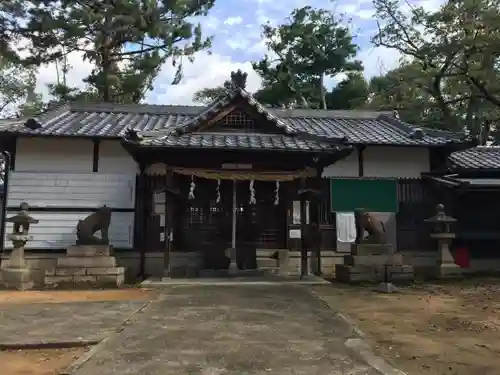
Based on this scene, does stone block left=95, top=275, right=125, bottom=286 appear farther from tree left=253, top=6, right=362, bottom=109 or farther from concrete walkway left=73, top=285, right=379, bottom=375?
tree left=253, top=6, right=362, bottom=109

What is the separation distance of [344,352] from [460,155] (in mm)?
13714

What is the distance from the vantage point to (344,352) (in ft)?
17.8

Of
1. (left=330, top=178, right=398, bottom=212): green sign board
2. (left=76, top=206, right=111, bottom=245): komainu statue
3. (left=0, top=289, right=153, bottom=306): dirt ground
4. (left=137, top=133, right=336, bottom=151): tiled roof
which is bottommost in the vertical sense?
(left=0, top=289, right=153, bottom=306): dirt ground

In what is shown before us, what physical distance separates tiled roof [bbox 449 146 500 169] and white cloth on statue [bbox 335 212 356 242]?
13.2 feet

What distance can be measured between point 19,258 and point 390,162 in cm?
1154

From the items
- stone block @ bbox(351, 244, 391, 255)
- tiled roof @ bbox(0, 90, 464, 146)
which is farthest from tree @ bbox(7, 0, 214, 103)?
stone block @ bbox(351, 244, 391, 255)

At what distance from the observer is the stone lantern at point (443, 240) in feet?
43.9

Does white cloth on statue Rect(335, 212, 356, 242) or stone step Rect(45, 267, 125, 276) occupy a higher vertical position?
white cloth on statue Rect(335, 212, 356, 242)

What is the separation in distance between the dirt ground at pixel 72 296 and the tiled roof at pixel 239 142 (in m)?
3.79

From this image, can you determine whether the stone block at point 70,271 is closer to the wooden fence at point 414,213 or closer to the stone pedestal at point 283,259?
the stone pedestal at point 283,259

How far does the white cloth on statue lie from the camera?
14.5 m

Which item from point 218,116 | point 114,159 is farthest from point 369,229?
point 114,159

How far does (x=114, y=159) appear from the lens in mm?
14258

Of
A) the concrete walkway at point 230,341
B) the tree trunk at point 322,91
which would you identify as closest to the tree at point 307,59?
the tree trunk at point 322,91
